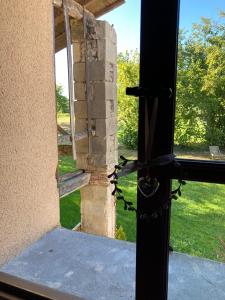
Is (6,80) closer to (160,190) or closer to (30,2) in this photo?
(30,2)

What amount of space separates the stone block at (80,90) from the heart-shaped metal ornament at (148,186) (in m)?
2.53

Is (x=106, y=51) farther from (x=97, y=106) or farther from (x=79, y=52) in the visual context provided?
(x=97, y=106)

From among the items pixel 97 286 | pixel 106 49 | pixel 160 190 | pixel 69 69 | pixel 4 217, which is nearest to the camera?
pixel 160 190

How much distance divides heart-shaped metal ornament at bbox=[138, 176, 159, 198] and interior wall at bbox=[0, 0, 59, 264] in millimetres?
549

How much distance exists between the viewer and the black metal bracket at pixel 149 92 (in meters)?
0.49

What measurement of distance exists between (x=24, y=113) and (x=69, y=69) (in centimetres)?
170

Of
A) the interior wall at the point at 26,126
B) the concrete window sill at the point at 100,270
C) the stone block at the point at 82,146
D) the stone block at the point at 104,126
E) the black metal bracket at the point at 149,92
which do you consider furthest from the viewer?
the stone block at the point at 82,146

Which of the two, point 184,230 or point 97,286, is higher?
point 184,230

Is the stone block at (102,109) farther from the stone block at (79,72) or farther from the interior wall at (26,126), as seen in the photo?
→ the interior wall at (26,126)

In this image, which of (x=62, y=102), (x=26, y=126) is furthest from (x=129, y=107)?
(x=62, y=102)

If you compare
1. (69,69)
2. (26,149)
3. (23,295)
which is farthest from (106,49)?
(23,295)

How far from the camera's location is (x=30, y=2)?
3.27 ft

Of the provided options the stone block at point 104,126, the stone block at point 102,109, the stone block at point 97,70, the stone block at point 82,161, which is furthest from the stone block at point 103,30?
the stone block at point 82,161

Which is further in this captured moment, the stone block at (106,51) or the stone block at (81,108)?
the stone block at (81,108)
